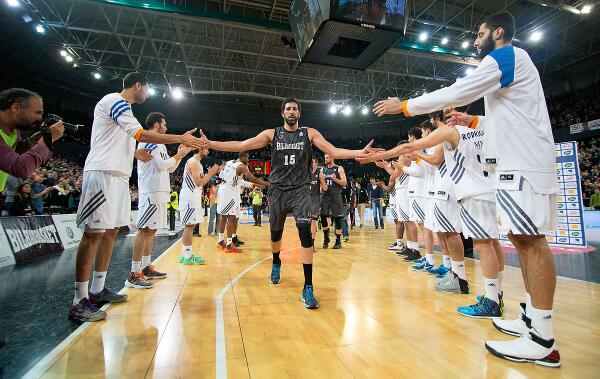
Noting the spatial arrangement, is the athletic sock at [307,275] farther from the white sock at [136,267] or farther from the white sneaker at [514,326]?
the white sock at [136,267]

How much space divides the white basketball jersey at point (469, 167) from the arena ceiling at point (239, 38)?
10.7 meters

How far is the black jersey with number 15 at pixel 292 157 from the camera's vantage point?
3.83m

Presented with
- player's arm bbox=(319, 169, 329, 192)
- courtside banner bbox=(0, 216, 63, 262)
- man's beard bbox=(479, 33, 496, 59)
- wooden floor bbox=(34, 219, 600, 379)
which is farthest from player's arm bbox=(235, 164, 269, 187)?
courtside banner bbox=(0, 216, 63, 262)

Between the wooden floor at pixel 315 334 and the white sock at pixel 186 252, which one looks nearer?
the wooden floor at pixel 315 334

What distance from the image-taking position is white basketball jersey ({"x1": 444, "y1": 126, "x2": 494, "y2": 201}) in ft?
10.4

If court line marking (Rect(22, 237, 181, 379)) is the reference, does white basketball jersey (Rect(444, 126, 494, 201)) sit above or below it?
above

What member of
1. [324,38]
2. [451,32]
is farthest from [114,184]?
[451,32]

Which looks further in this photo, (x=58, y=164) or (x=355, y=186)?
(x=58, y=164)

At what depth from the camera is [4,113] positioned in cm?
221

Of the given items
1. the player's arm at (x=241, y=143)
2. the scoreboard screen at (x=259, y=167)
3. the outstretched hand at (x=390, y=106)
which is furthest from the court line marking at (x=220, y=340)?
the scoreboard screen at (x=259, y=167)

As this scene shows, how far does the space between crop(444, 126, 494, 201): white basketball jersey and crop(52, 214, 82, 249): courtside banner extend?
8493mm

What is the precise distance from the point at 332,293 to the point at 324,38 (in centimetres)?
597

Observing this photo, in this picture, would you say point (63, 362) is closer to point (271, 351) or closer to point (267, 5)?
point (271, 351)

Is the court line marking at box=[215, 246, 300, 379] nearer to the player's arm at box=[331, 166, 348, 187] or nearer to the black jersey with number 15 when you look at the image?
the black jersey with number 15
